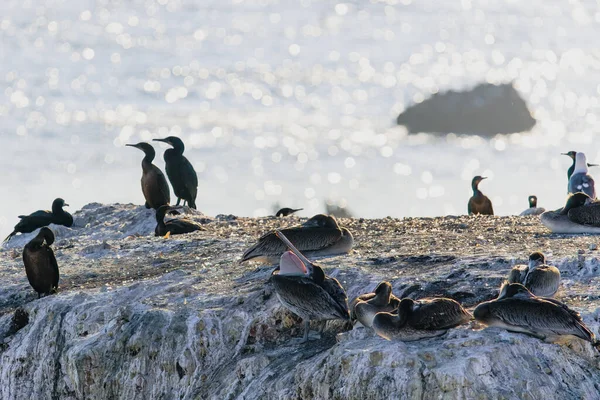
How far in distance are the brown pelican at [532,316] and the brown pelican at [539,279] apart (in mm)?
607

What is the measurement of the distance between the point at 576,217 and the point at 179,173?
30.6ft

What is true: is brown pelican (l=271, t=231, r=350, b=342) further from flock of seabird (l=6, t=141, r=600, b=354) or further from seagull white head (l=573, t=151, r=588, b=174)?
seagull white head (l=573, t=151, r=588, b=174)

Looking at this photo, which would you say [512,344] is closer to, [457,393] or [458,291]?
[457,393]

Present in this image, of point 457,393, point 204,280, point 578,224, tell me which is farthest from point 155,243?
point 457,393

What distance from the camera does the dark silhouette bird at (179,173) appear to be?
2139cm

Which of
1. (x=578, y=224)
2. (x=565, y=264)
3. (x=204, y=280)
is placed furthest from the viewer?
(x=578, y=224)

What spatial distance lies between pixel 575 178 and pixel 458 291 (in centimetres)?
915

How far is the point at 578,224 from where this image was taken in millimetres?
13680

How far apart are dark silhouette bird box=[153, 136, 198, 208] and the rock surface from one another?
22.2 feet

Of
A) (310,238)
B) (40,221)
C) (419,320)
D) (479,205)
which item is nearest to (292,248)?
(310,238)

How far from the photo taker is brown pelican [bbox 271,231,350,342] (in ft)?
32.8

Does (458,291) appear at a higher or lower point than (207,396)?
higher

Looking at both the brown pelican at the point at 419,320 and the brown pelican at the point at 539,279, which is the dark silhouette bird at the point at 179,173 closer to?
the brown pelican at the point at 539,279

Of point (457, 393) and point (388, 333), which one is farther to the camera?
point (388, 333)
